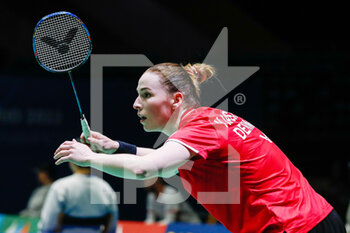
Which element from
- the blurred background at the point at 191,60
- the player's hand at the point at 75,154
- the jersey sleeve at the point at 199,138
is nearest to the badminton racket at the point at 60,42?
the player's hand at the point at 75,154

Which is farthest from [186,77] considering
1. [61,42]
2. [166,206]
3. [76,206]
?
[166,206]

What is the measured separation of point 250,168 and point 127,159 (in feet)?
1.79

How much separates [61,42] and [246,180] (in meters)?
1.47

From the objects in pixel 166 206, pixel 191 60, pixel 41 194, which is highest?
pixel 191 60

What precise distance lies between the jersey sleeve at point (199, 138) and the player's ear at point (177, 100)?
7.9 inches

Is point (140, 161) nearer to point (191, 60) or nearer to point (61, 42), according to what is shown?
point (61, 42)

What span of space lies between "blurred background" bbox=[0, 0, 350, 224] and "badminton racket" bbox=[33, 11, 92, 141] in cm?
414

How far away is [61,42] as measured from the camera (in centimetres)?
308

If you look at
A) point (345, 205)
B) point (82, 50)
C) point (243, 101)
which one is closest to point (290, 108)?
point (243, 101)

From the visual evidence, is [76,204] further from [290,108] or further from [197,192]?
[290,108]

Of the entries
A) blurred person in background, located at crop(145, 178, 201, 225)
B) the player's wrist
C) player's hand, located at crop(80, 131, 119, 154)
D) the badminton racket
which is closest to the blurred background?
blurred person in background, located at crop(145, 178, 201, 225)

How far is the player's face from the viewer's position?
2322 millimetres

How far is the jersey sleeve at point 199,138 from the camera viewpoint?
2.06 m

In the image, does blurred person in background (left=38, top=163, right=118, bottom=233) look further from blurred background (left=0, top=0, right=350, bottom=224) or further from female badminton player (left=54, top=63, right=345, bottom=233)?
blurred background (left=0, top=0, right=350, bottom=224)
